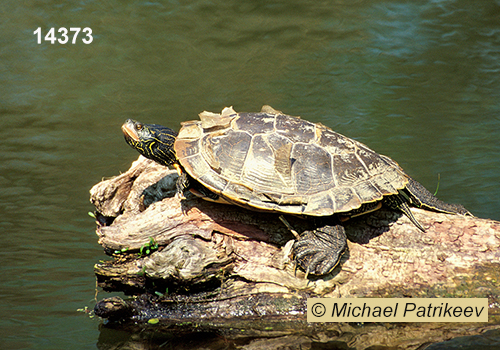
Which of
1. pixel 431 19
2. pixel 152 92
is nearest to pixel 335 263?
pixel 152 92

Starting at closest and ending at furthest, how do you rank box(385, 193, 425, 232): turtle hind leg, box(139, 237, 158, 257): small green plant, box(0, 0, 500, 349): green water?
box(139, 237, 158, 257): small green plant, box(385, 193, 425, 232): turtle hind leg, box(0, 0, 500, 349): green water

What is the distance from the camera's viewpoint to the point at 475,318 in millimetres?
3746

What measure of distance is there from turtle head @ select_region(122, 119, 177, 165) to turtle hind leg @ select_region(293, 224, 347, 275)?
144cm

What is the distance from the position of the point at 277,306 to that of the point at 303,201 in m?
0.89

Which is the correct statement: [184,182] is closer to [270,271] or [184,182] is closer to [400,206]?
[270,271]

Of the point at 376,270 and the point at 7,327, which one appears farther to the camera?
the point at 7,327

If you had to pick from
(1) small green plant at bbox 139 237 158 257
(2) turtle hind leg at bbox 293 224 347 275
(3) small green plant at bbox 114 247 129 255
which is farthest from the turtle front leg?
(2) turtle hind leg at bbox 293 224 347 275

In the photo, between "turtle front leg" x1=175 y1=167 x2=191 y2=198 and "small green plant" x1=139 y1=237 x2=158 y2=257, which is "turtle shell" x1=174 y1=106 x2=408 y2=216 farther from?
"small green plant" x1=139 y1=237 x2=158 y2=257

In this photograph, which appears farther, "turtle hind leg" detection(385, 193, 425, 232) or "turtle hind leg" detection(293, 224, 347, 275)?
"turtle hind leg" detection(385, 193, 425, 232)

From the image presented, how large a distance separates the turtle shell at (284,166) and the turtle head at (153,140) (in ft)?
0.69

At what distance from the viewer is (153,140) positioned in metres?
4.33

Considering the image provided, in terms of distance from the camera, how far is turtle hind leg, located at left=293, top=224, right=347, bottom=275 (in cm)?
370

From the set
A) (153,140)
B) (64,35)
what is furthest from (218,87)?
(153,140)

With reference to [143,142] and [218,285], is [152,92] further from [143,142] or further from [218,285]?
[218,285]
